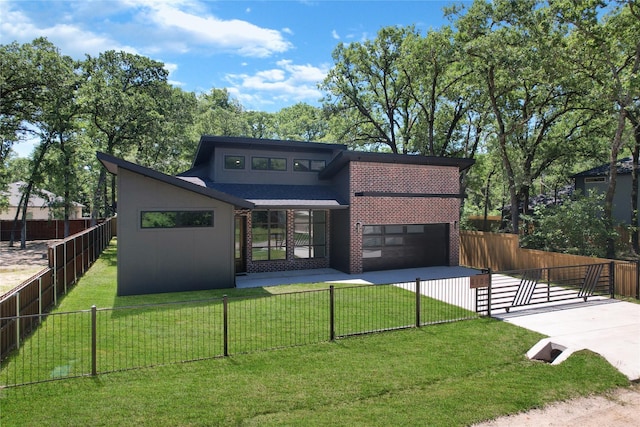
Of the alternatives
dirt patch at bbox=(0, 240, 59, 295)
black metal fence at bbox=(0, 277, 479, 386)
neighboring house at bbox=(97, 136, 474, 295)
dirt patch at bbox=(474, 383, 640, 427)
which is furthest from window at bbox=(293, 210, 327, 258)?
dirt patch at bbox=(474, 383, 640, 427)

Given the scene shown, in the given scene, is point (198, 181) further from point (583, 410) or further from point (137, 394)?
point (583, 410)

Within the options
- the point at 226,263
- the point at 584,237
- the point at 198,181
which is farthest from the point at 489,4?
the point at 226,263

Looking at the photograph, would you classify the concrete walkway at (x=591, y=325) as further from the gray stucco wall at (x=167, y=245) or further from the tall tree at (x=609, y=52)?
the tall tree at (x=609, y=52)

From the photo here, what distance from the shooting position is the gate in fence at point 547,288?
33.9 ft

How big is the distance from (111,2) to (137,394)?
12.3 metres

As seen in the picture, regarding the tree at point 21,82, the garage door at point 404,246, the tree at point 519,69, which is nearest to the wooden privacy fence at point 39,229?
the tree at point 21,82

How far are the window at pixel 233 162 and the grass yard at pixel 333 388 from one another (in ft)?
35.7

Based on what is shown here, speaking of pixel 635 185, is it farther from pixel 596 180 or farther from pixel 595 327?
pixel 595 327

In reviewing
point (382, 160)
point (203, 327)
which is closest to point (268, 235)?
point (382, 160)

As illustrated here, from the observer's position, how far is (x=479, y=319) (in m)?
9.59

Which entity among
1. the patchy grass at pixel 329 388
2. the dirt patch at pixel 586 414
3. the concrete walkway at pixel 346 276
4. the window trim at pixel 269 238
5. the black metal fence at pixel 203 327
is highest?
the window trim at pixel 269 238

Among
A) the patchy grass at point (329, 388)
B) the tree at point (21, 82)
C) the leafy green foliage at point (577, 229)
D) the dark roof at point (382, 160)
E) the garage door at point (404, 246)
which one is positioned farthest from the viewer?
the tree at point (21, 82)

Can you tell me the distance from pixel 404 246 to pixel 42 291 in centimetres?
1296

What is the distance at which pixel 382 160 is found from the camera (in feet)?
52.7
